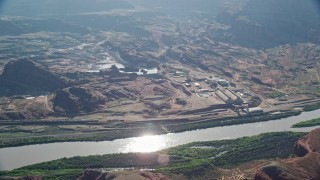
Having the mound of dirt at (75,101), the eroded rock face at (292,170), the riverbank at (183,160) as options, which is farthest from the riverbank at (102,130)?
the eroded rock face at (292,170)

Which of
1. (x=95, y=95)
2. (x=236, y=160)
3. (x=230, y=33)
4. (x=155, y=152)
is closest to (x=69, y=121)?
(x=95, y=95)

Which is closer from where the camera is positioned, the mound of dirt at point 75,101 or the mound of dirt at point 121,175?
the mound of dirt at point 121,175

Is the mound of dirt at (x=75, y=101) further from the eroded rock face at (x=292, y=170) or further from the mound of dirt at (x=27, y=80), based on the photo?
the eroded rock face at (x=292, y=170)

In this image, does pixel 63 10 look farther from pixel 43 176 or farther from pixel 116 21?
pixel 43 176

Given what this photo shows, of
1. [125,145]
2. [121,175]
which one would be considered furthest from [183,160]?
[121,175]

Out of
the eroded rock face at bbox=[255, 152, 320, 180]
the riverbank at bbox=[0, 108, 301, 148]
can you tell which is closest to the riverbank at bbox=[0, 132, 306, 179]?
the eroded rock face at bbox=[255, 152, 320, 180]

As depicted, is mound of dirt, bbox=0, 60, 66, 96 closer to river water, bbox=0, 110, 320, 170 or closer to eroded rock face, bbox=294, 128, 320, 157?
river water, bbox=0, 110, 320, 170

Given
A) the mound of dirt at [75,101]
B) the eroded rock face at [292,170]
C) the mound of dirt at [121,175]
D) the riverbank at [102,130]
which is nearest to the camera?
the eroded rock face at [292,170]
